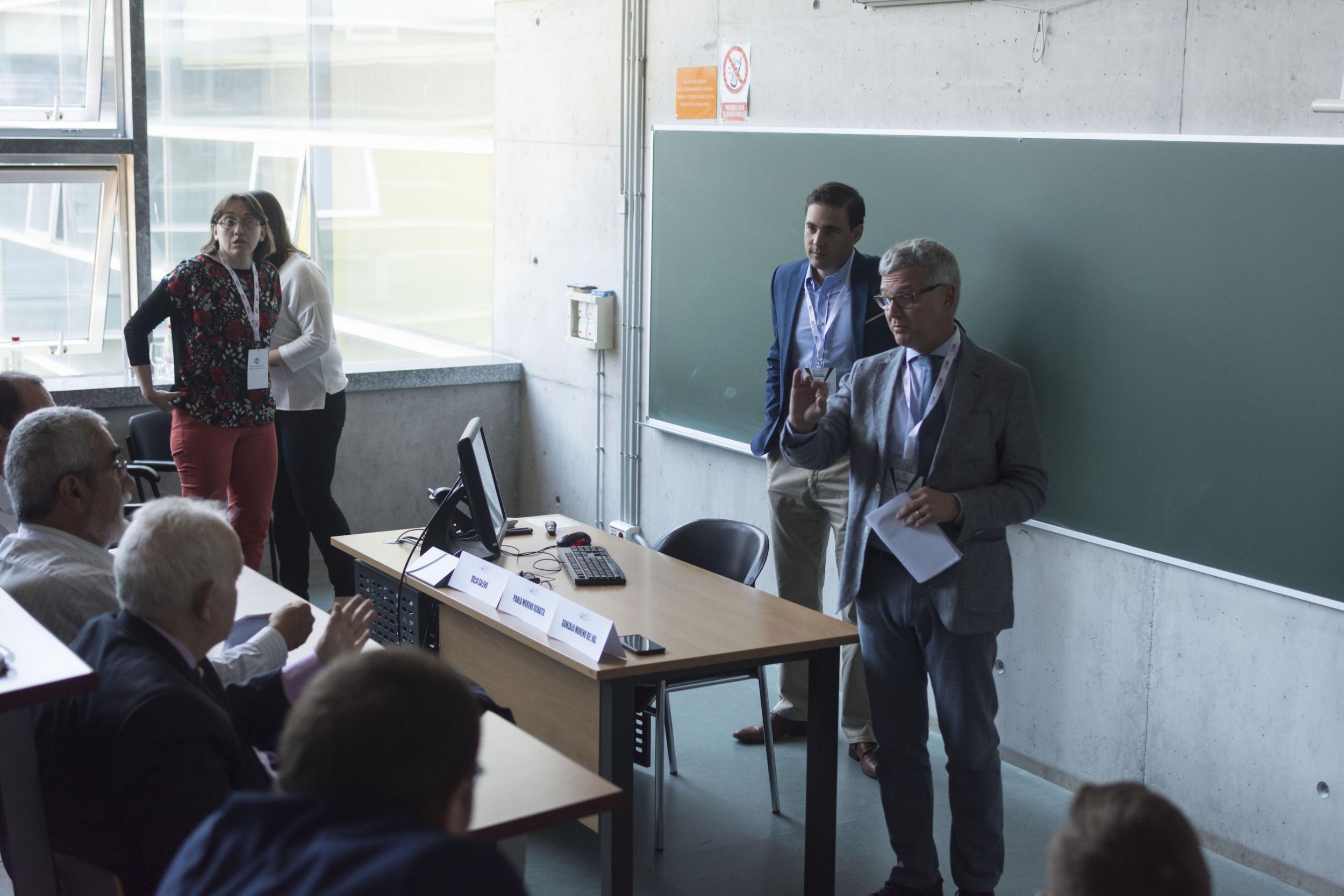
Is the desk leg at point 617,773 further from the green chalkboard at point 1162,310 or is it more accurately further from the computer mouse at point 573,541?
the green chalkboard at point 1162,310

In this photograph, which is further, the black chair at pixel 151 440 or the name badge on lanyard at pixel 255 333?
the black chair at pixel 151 440

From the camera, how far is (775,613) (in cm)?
347

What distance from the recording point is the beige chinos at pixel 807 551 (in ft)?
13.9

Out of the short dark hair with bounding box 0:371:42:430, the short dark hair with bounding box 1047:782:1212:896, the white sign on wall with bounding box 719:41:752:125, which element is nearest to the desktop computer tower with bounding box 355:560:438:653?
the short dark hair with bounding box 0:371:42:430

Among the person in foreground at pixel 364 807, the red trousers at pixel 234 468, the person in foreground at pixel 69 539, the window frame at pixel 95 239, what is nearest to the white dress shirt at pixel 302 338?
the red trousers at pixel 234 468

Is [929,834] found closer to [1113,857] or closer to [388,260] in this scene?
[1113,857]

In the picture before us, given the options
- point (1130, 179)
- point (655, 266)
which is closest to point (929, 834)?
point (1130, 179)

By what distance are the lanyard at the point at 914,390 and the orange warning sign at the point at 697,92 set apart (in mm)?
2312

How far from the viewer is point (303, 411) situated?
5.40 meters

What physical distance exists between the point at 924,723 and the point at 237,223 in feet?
10.2

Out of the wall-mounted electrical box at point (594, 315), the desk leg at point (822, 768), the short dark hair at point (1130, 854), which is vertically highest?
the wall-mounted electrical box at point (594, 315)

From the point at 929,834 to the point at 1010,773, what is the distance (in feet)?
3.51

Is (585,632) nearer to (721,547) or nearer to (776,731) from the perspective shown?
(721,547)

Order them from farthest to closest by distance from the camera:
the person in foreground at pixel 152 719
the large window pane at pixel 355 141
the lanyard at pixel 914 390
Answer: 1. the large window pane at pixel 355 141
2. the lanyard at pixel 914 390
3. the person in foreground at pixel 152 719
